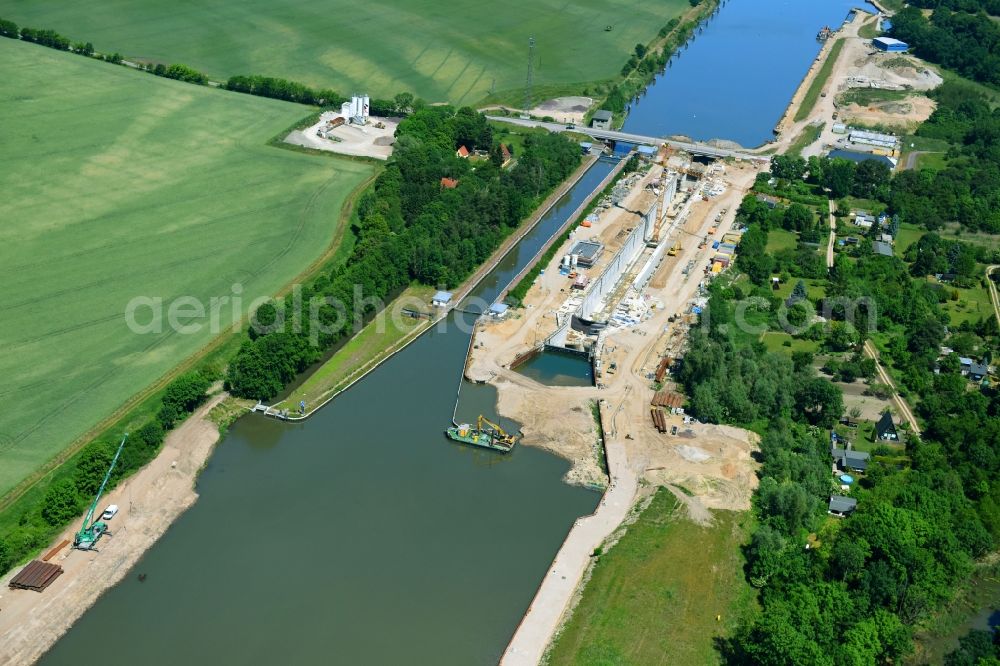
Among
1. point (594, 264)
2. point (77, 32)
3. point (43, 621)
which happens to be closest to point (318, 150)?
point (594, 264)

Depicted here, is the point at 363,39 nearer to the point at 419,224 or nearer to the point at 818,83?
the point at 419,224

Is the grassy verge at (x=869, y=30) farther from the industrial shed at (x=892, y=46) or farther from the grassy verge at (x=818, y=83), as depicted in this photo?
the industrial shed at (x=892, y=46)

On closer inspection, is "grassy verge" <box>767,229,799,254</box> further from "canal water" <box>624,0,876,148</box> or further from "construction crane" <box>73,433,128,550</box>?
"construction crane" <box>73,433,128,550</box>

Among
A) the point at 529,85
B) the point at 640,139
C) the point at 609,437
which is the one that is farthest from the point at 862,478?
the point at 529,85

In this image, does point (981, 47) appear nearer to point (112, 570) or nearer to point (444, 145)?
point (444, 145)

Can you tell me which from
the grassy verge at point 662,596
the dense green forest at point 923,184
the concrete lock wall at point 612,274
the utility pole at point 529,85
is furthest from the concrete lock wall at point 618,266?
the utility pole at point 529,85
